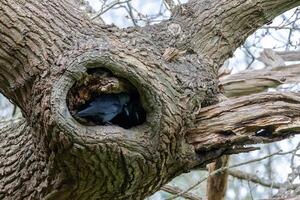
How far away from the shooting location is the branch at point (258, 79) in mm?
2344

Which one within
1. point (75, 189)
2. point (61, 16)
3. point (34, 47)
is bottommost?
point (75, 189)

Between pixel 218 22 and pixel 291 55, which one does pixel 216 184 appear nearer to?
pixel 291 55

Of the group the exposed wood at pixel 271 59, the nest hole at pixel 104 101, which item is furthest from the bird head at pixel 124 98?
the exposed wood at pixel 271 59

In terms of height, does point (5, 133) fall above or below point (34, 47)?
below

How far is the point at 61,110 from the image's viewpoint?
1.42m

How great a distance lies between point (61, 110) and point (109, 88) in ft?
0.47

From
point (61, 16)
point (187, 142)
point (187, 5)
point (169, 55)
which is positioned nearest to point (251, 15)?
point (187, 5)

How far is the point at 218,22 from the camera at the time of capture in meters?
1.94

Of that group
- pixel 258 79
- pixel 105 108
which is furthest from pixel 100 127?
pixel 258 79

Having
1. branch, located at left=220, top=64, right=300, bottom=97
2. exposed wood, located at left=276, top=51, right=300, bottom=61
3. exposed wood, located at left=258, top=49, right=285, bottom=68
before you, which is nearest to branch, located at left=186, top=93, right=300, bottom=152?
branch, located at left=220, top=64, right=300, bottom=97

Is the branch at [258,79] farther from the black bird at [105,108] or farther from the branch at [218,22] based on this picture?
the black bird at [105,108]

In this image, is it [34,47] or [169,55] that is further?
[169,55]

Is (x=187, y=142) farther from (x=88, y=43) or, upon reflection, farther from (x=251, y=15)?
(x=251, y=15)

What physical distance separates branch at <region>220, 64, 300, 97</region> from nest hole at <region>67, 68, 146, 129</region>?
0.86 meters
